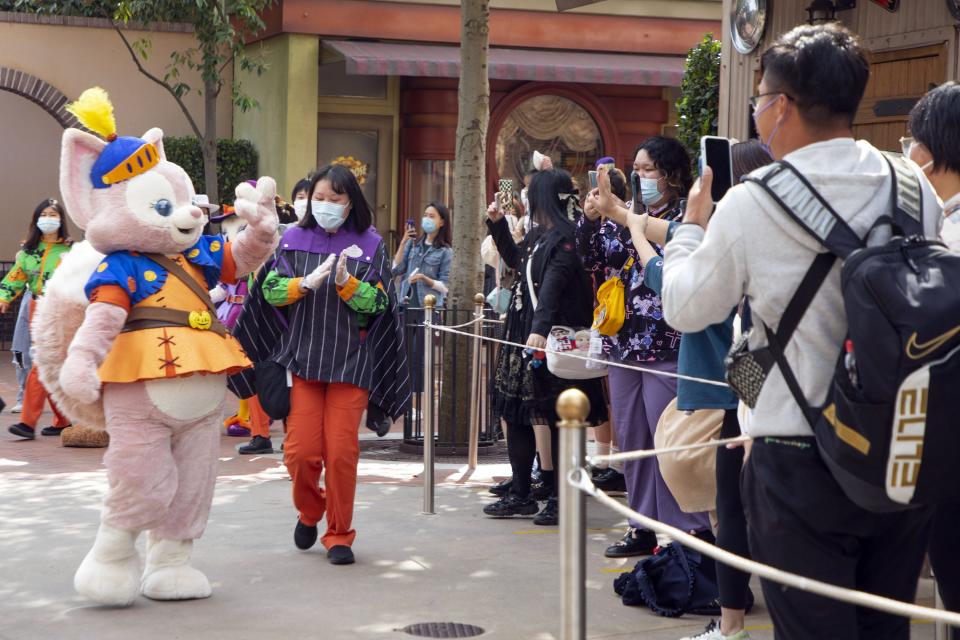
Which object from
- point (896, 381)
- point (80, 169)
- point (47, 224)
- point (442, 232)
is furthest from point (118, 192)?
point (442, 232)

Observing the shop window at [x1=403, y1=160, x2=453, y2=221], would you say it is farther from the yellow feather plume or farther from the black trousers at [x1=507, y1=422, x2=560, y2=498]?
the yellow feather plume

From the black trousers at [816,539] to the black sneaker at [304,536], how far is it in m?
4.03

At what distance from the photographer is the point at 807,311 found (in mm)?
3043

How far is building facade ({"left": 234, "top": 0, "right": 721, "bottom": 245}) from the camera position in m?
19.4

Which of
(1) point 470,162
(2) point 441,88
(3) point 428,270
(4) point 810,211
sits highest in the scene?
(2) point 441,88

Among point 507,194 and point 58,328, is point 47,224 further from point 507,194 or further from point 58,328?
point 58,328

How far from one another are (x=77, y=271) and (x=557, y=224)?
102 inches

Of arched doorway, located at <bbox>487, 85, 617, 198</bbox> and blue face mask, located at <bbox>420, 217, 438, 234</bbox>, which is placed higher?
arched doorway, located at <bbox>487, 85, 617, 198</bbox>

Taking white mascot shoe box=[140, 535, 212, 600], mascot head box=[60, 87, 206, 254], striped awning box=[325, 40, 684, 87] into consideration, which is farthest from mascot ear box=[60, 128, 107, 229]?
striped awning box=[325, 40, 684, 87]

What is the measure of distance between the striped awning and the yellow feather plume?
1256 cm

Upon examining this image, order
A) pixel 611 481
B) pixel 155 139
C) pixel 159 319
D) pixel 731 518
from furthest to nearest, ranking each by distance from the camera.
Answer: pixel 611 481
pixel 155 139
pixel 159 319
pixel 731 518

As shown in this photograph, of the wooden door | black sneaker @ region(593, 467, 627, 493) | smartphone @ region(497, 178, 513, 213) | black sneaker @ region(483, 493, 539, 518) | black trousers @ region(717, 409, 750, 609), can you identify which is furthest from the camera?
smartphone @ region(497, 178, 513, 213)

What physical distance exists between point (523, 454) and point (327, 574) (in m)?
1.69

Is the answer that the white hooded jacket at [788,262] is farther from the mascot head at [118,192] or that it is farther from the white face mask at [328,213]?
the white face mask at [328,213]
